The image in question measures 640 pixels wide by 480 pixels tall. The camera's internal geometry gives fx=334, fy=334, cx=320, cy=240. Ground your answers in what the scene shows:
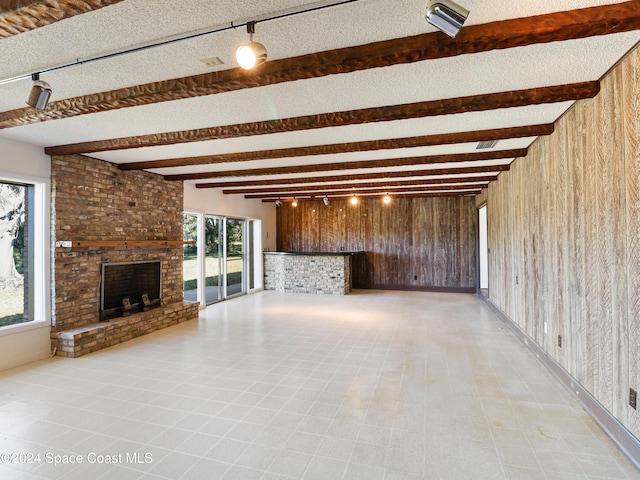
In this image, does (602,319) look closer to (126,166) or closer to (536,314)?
(536,314)

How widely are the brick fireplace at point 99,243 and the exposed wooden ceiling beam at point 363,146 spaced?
21.6 inches

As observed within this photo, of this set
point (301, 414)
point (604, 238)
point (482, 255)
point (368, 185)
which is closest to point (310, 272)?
point (368, 185)

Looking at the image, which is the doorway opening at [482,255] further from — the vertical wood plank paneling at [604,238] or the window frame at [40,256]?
the window frame at [40,256]

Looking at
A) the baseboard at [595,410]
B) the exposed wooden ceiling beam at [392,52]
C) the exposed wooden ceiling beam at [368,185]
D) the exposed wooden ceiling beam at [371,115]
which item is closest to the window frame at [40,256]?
the exposed wooden ceiling beam at [371,115]

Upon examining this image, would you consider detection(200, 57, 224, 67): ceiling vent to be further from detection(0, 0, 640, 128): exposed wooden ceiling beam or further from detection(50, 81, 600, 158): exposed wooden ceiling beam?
detection(50, 81, 600, 158): exposed wooden ceiling beam

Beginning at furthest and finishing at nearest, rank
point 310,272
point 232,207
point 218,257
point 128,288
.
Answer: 1. point 310,272
2. point 232,207
3. point 218,257
4. point 128,288

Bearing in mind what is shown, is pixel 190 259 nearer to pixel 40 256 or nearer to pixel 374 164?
pixel 40 256

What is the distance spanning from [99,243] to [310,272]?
527 cm

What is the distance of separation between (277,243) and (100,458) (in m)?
8.58

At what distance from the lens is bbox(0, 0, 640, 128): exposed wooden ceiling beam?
171 cm

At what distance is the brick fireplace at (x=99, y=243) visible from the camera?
4.27m

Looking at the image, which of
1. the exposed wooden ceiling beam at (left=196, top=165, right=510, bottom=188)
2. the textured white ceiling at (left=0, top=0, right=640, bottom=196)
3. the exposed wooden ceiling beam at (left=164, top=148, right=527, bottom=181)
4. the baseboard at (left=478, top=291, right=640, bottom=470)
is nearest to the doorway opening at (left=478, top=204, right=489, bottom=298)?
the exposed wooden ceiling beam at (left=196, top=165, right=510, bottom=188)

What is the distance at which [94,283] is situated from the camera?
4742 millimetres

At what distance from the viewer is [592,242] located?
267cm
